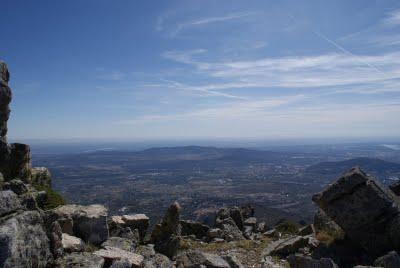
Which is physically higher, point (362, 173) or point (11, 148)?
point (11, 148)

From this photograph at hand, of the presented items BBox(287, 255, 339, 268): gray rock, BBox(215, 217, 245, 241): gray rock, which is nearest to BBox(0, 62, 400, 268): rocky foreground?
BBox(287, 255, 339, 268): gray rock

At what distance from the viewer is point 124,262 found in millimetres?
11461

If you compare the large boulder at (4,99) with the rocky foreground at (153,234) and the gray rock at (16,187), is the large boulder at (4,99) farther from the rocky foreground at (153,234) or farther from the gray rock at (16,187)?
the gray rock at (16,187)

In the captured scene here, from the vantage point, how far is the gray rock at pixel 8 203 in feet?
32.4

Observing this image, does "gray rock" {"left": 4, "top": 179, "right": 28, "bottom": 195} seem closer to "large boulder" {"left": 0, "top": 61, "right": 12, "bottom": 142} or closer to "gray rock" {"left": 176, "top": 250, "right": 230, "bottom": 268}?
"large boulder" {"left": 0, "top": 61, "right": 12, "bottom": 142}

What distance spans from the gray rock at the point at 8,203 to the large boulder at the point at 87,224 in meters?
4.17

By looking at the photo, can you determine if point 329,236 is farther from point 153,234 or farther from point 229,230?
point 229,230

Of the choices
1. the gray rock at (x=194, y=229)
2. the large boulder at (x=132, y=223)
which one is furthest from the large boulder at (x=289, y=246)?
the gray rock at (x=194, y=229)

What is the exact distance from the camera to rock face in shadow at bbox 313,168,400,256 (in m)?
15.6

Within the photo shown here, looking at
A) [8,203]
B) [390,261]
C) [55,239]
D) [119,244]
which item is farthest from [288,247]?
[8,203]

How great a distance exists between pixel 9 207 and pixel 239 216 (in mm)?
23796

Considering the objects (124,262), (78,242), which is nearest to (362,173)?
(124,262)

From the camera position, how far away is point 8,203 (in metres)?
10.2

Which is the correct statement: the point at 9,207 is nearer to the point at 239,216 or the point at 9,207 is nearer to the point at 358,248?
the point at 358,248
